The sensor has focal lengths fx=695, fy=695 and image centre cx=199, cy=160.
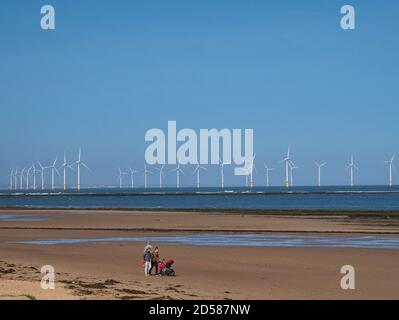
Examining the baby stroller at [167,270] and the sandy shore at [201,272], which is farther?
the baby stroller at [167,270]

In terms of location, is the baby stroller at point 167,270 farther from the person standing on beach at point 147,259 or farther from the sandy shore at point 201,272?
the person standing on beach at point 147,259

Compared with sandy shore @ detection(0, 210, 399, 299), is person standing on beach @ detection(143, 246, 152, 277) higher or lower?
higher

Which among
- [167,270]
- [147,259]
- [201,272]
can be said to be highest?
[147,259]

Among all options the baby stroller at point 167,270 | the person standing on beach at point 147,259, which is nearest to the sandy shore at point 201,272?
the person standing on beach at point 147,259

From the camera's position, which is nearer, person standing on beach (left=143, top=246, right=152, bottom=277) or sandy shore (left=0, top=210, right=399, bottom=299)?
sandy shore (left=0, top=210, right=399, bottom=299)

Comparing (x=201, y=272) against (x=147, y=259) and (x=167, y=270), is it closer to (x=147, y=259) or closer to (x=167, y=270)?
(x=167, y=270)

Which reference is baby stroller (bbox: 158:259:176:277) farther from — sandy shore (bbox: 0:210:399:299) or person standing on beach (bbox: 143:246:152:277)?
person standing on beach (bbox: 143:246:152:277)

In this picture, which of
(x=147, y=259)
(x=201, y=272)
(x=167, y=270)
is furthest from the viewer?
(x=201, y=272)

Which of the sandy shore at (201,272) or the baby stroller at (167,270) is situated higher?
the baby stroller at (167,270)

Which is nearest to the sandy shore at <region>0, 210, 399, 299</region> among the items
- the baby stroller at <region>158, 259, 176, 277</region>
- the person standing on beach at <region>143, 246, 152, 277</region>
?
the person standing on beach at <region>143, 246, 152, 277</region>

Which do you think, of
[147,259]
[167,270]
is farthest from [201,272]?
[147,259]

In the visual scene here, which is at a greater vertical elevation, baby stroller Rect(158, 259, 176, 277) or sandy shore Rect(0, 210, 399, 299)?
baby stroller Rect(158, 259, 176, 277)

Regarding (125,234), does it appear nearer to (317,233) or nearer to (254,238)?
(254,238)

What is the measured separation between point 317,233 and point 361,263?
2177 cm
